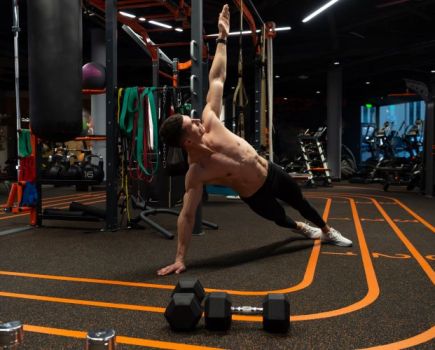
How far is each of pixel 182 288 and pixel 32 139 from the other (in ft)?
9.58

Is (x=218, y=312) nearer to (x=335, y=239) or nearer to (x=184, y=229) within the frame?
(x=184, y=229)

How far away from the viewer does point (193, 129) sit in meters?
2.39

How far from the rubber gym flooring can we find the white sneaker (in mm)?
91

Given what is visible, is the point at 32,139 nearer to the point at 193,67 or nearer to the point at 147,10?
the point at 193,67

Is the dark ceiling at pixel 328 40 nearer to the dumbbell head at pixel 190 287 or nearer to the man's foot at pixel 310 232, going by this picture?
the man's foot at pixel 310 232

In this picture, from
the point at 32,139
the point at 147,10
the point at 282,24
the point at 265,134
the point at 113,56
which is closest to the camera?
the point at 113,56

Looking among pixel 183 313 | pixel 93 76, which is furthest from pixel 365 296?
pixel 93 76

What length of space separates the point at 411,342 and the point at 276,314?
0.50 meters

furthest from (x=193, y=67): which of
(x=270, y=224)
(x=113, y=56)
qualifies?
(x=270, y=224)

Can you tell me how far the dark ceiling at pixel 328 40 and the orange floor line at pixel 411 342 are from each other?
717 centimetres

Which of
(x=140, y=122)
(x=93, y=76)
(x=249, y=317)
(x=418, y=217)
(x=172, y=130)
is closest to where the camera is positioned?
(x=249, y=317)

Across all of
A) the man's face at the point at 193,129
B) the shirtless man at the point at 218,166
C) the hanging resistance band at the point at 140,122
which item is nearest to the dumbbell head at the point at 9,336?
the shirtless man at the point at 218,166

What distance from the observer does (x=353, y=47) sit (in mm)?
9484

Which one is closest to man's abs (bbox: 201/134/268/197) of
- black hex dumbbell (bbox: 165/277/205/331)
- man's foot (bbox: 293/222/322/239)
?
man's foot (bbox: 293/222/322/239)
